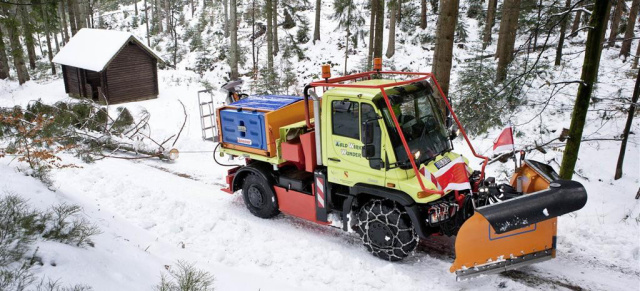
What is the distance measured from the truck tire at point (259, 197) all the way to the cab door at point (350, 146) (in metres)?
1.57

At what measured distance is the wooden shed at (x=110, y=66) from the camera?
18.8 metres

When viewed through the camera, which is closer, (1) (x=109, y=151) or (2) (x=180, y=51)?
(1) (x=109, y=151)

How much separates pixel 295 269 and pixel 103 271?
2.68m

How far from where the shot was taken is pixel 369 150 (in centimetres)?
573

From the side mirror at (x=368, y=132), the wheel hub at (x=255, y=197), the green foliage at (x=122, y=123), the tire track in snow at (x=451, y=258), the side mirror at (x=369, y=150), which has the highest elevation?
the side mirror at (x=368, y=132)

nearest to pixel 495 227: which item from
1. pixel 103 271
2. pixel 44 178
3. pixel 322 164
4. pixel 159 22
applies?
pixel 322 164

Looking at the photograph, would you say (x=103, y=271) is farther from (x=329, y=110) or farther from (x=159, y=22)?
(x=159, y=22)

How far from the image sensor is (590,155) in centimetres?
918

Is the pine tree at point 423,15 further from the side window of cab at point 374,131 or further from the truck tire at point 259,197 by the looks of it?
Answer: the side window of cab at point 374,131

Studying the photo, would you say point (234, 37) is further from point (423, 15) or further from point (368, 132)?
point (368, 132)

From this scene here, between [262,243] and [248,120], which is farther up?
[248,120]

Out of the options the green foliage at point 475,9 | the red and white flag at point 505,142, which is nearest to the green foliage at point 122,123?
the red and white flag at point 505,142

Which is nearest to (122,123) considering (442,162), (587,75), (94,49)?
(94,49)

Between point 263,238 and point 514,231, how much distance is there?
3771mm
